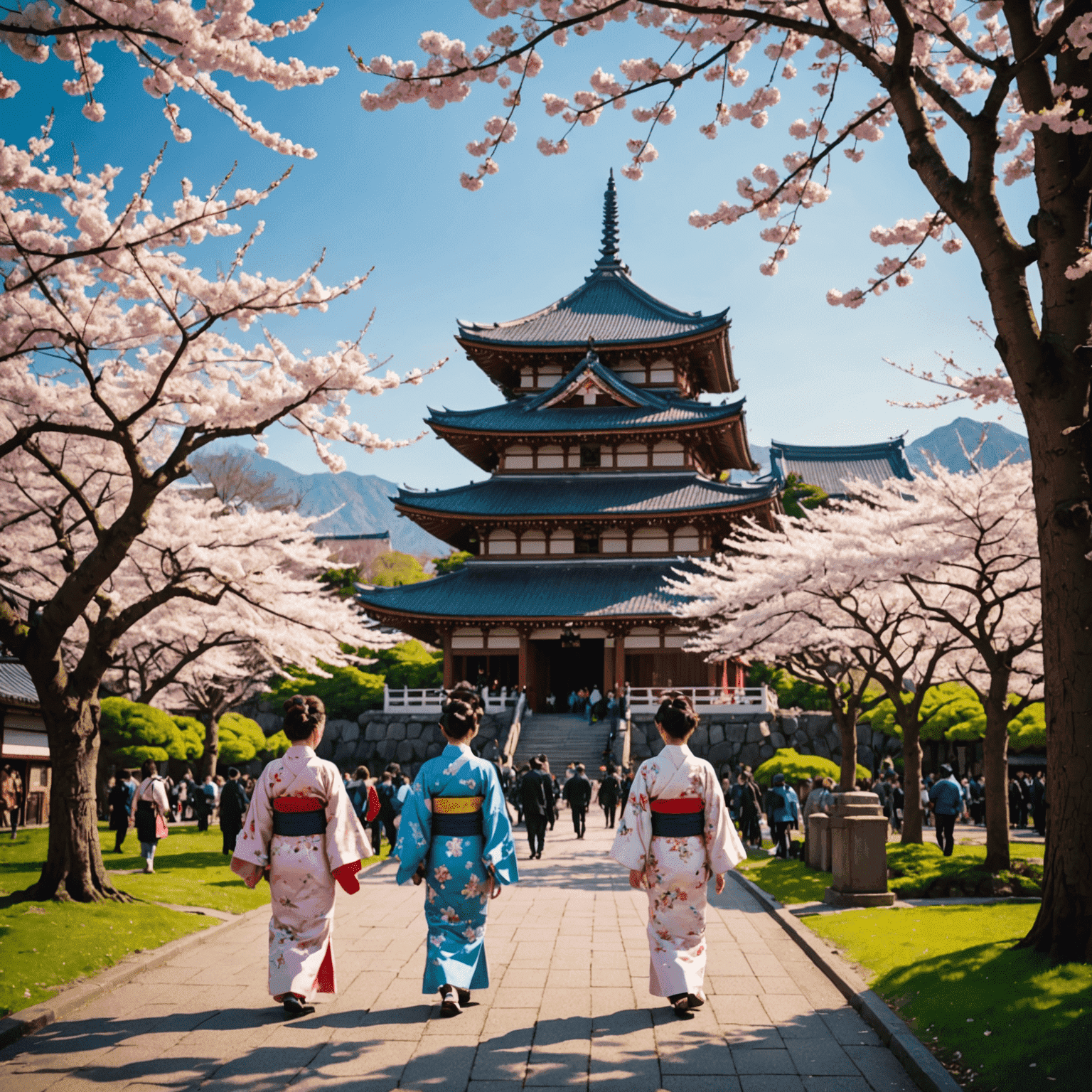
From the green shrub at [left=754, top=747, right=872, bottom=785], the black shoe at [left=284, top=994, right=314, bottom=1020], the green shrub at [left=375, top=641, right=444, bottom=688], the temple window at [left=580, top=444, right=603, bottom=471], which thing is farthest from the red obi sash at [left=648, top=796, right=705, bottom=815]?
the green shrub at [left=375, top=641, right=444, bottom=688]

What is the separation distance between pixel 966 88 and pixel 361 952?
9.29m

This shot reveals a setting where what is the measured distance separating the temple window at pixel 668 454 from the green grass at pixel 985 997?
24926mm

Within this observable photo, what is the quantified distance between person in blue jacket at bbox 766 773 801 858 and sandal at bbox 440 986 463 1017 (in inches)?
415

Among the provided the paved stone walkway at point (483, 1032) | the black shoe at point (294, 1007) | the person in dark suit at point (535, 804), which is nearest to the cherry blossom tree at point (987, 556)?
the paved stone walkway at point (483, 1032)

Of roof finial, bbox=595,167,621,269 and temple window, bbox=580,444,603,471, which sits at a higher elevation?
roof finial, bbox=595,167,621,269

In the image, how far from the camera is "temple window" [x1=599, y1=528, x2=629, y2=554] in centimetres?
3131

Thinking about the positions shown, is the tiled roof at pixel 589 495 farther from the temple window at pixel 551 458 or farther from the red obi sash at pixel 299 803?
the red obi sash at pixel 299 803

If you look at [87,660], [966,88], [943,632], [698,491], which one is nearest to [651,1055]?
[87,660]

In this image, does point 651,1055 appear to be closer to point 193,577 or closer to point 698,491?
point 193,577

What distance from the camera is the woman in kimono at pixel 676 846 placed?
18.5ft

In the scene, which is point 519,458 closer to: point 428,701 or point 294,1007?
point 428,701

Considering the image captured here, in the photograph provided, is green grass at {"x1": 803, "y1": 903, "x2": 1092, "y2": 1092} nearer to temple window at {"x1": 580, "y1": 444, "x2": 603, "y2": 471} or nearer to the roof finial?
temple window at {"x1": 580, "y1": 444, "x2": 603, "y2": 471}

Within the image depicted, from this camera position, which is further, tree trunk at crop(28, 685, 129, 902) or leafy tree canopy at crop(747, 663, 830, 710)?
leafy tree canopy at crop(747, 663, 830, 710)

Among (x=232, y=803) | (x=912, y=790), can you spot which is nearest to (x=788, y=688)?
(x=912, y=790)
